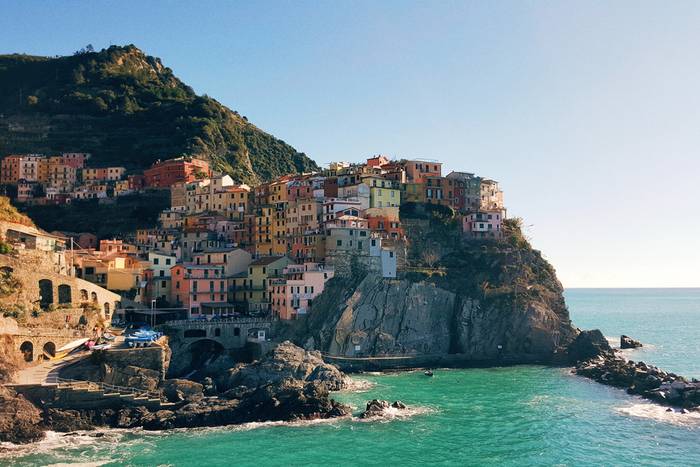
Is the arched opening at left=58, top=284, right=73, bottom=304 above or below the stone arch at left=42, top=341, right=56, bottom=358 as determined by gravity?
above

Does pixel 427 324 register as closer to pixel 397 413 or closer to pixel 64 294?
pixel 397 413

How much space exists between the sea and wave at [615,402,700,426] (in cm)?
8

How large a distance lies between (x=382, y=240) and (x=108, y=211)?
43251 mm

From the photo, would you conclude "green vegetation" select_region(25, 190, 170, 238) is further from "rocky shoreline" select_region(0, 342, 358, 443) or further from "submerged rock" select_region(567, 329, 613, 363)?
"submerged rock" select_region(567, 329, 613, 363)

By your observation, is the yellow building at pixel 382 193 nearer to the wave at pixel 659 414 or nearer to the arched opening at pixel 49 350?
the wave at pixel 659 414

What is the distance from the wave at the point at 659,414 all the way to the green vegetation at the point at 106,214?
6480 cm

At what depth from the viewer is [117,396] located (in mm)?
50312

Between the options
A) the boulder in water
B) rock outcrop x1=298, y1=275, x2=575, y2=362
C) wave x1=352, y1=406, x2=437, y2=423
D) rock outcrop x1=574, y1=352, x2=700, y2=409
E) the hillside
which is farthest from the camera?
the hillside

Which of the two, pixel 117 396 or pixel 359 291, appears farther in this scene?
pixel 359 291

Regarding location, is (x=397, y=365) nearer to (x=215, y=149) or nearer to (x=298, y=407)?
(x=298, y=407)

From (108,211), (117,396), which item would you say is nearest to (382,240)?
(117,396)

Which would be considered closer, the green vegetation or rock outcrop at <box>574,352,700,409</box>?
rock outcrop at <box>574,352,700,409</box>

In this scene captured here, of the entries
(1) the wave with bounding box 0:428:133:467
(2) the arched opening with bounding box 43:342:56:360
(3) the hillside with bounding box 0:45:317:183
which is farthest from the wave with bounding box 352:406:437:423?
(3) the hillside with bounding box 0:45:317:183

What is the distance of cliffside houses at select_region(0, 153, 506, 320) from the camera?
7244 cm
